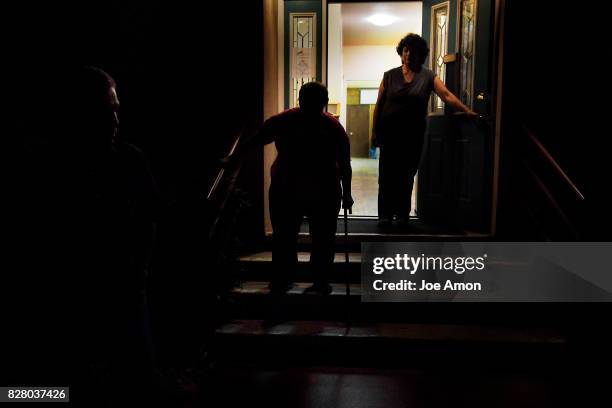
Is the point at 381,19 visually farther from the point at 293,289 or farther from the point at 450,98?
the point at 293,289

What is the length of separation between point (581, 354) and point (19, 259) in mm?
3912

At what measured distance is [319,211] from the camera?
3986 mm

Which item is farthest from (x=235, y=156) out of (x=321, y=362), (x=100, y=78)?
(x=100, y=78)

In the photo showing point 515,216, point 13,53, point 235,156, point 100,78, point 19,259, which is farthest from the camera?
point 515,216

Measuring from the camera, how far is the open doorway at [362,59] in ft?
29.3

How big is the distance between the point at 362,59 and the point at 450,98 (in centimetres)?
897

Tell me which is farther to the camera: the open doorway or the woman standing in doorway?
the open doorway

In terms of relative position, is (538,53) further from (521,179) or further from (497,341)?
(497,341)

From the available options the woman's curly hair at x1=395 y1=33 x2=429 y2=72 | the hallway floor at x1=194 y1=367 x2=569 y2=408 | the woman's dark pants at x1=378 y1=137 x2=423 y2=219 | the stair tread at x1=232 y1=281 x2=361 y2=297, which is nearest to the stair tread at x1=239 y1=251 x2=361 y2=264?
the stair tread at x1=232 y1=281 x2=361 y2=297

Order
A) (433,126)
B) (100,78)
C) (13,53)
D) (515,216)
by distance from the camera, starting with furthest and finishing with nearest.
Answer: (433,126)
(515,216)
(13,53)
(100,78)

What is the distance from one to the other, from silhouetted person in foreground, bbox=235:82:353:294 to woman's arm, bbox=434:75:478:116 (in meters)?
1.42

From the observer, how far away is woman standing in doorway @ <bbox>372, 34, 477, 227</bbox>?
5.00 metres

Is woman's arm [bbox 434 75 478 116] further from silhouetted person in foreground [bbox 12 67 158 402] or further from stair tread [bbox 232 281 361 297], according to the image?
silhouetted person in foreground [bbox 12 67 158 402]

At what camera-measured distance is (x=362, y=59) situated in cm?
1348
